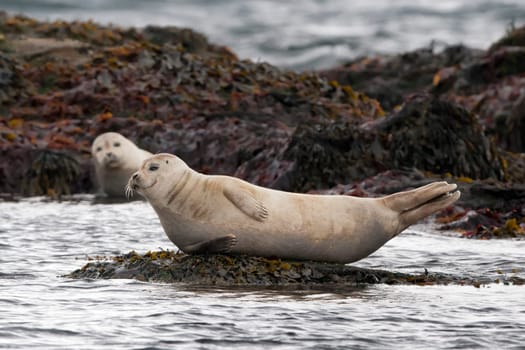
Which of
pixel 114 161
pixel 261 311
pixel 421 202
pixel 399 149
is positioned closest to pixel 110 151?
pixel 114 161

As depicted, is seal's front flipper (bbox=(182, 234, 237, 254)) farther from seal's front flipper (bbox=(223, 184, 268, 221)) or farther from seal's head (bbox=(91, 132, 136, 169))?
seal's head (bbox=(91, 132, 136, 169))

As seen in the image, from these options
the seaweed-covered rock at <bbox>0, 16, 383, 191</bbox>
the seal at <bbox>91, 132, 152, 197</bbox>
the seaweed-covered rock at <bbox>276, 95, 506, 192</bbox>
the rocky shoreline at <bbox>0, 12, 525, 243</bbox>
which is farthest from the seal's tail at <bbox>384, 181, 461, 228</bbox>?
the seal at <bbox>91, 132, 152, 197</bbox>

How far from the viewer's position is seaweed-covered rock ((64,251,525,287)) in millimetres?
9234

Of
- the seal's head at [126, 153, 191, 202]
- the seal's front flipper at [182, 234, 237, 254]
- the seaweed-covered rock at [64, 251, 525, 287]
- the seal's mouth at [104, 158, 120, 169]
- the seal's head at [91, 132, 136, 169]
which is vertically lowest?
the seaweed-covered rock at [64, 251, 525, 287]

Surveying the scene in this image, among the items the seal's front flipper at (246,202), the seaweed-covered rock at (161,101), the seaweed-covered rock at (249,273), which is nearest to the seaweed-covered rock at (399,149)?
the seaweed-covered rock at (161,101)

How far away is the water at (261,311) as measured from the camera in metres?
7.14

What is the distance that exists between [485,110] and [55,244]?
1439 centimetres

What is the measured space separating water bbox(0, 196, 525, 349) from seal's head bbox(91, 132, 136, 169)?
7.27 m

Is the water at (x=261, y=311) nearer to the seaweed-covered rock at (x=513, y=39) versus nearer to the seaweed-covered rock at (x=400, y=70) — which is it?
the seaweed-covered rock at (x=513, y=39)

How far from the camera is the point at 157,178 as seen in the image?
9.55 m

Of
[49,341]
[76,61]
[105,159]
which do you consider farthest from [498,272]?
[76,61]

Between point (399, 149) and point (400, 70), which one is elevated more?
point (400, 70)

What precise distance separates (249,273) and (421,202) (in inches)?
65.8

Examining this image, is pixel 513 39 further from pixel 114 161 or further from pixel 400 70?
pixel 114 161
